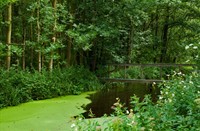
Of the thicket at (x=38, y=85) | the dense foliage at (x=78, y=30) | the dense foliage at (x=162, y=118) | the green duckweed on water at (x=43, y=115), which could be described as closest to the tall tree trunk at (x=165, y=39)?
the dense foliage at (x=78, y=30)

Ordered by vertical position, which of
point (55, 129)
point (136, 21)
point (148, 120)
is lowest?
point (55, 129)

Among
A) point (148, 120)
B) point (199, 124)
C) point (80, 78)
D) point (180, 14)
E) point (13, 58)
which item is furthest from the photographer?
point (180, 14)

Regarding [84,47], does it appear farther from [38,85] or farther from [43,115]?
[43,115]

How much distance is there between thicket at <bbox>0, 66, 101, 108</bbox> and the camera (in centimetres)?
846

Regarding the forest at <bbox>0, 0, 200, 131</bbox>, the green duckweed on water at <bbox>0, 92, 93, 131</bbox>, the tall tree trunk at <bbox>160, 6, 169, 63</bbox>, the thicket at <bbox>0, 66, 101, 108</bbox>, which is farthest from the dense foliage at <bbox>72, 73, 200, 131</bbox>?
the tall tree trunk at <bbox>160, 6, 169, 63</bbox>

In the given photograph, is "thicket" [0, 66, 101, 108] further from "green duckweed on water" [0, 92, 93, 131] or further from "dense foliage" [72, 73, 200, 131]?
"dense foliage" [72, 73, 200, 131]

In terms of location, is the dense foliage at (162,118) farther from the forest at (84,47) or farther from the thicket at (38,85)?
the thicket at (38,85)

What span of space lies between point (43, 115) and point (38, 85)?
2.33 m

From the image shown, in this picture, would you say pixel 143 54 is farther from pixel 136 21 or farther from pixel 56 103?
pixel 56 103

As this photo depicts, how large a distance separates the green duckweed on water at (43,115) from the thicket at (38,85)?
0.35 m

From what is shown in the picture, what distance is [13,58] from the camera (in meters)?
14.1

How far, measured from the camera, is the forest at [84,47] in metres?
3.95

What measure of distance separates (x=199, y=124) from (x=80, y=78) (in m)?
9.34

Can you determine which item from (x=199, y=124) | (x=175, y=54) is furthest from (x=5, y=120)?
(x=175, y=54)
